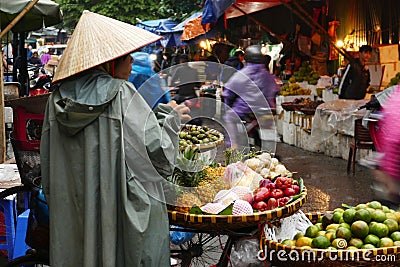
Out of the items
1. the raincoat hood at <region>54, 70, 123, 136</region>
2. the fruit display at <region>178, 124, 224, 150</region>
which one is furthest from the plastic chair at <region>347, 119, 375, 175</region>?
the raincoat hood at <region>54, 70, 123, 136</region>

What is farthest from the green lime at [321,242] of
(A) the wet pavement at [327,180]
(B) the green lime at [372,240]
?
(A) the wet pavement at [327,180]

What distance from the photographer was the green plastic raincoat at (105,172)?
3.03m

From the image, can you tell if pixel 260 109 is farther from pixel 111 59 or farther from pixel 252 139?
pixel 252 139

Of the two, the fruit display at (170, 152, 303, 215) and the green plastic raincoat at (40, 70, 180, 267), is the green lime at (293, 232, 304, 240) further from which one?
the green plastic raincoat at (40, 70, 180, 267)

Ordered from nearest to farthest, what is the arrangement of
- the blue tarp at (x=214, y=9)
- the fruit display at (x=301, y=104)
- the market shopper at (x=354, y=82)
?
the blue tarp at (x=214, y=9), the market shopper at (x=354, y=82), the fruit display at (x=301, y=104)

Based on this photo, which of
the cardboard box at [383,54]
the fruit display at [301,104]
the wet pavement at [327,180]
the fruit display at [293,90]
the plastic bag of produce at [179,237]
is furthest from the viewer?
the fruit display at [293,90]

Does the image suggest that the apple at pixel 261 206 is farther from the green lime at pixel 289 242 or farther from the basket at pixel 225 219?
the green lime at pixel 289 242

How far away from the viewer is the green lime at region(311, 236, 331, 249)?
3438 millimetres

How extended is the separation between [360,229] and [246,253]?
0.73 m

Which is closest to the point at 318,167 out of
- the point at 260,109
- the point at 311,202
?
the point at 311,202

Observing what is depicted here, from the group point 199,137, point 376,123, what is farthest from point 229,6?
point 199,137

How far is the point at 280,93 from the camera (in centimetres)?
1384

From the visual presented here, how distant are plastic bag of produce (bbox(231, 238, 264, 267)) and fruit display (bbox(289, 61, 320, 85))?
36.6 ft

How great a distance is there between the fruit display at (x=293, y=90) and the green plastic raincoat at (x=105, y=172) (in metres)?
10.7
